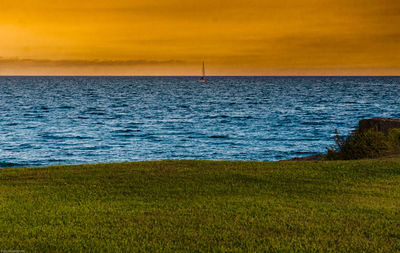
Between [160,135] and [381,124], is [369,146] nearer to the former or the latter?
[381,124]

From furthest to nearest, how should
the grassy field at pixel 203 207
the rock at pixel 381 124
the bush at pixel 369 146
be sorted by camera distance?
the rock at pixel 381 124
the bush at pixel 369 146
the grassy field at pixel 203 207

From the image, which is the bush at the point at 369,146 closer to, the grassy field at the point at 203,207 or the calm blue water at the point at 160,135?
the grassy field at the point at 203,207

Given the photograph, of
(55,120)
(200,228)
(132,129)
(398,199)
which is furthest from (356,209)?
(55,120)

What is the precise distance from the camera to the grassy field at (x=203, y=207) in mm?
5828

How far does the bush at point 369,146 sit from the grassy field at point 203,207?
2.79 meters

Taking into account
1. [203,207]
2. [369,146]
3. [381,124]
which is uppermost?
[381,124]

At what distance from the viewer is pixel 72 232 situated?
6168 millimetres

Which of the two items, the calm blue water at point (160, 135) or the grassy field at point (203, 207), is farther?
the calm blue water at point (160, 135)

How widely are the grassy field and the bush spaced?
2.79 m

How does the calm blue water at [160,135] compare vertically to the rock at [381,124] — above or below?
below

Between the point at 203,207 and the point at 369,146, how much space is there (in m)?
7.92

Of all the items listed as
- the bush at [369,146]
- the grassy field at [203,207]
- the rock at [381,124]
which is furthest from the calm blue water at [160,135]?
the grassy field at [203,207]

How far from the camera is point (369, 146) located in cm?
1346

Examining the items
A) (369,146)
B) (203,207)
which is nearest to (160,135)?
(369,146)
